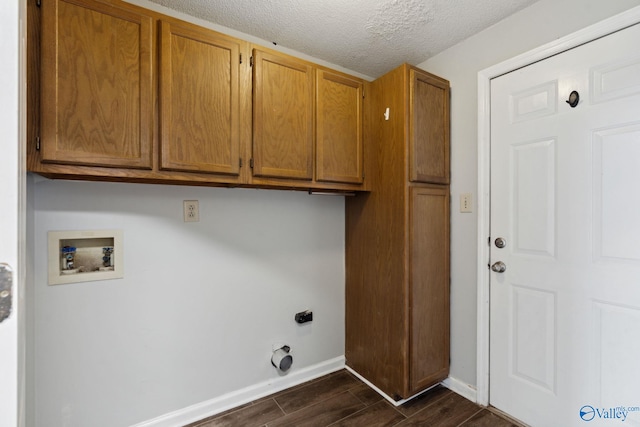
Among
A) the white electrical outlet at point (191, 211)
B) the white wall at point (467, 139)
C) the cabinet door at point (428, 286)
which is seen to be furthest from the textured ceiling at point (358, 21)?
the white electrical outlet at point (191, 211)

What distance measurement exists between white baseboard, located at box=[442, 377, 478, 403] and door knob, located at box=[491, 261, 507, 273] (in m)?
0.79

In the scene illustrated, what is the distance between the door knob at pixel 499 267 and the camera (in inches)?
66.2

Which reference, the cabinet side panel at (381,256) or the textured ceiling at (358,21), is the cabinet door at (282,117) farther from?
the cabinet side panel at (381,256)

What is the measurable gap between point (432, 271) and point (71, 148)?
2.00 meters

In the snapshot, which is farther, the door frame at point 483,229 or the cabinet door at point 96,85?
the door frame at point 483,229

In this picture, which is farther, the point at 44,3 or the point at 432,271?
the point at 432,271

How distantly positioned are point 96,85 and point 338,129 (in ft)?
4.08

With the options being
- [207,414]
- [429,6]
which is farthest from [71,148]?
[429,6]

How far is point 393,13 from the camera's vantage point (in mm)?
1600

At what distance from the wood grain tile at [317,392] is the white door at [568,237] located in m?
0.93

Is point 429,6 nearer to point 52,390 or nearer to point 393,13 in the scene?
point 393,13

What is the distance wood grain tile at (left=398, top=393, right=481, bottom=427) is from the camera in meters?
1.62
